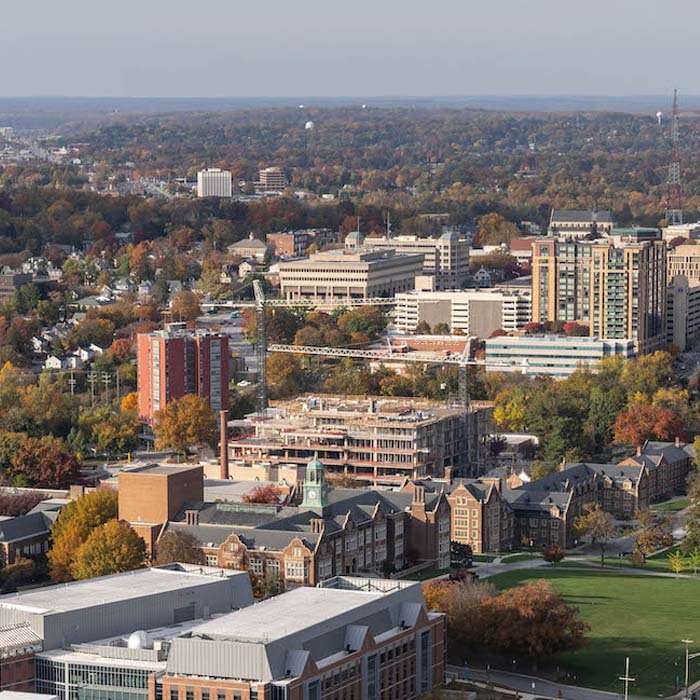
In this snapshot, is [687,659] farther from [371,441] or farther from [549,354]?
[549,354]

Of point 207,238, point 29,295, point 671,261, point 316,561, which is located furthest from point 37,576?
point 207,238

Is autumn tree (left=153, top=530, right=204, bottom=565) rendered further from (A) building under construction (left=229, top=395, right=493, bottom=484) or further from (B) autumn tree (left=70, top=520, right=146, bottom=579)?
(A) building under construction (left=229, top=395, right=493, bottom=484)

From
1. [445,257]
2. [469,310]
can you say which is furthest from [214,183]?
[469,310]

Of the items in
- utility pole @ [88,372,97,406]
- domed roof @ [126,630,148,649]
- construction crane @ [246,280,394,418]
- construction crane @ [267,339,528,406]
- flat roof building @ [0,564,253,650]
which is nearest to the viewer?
domed roof @ [126,630,148,649]

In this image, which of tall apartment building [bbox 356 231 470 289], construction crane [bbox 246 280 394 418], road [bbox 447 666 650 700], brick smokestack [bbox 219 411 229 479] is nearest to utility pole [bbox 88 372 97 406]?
construction crane [bbox 246 280 394 418]

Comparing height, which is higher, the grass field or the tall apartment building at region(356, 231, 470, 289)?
the tall apartment building at region(356, 231, 470, 289)

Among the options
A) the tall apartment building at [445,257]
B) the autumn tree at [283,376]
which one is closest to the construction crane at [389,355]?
the autumn tree at [283,376]
